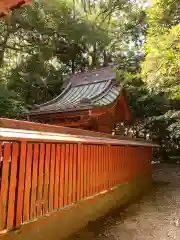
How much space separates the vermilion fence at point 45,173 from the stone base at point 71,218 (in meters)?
0.14

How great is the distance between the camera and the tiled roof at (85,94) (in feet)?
28.5

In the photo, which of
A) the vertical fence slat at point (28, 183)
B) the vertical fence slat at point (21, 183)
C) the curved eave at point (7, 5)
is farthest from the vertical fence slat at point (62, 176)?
the curved eave at point (7, 5)

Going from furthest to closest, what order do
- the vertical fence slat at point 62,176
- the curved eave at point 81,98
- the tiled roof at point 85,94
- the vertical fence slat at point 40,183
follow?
the tiled roof at point 85,94 → the curved eave at point 81,98 → the vertical fence slat at point 62,176 → the vertical fence slat at point 40,183

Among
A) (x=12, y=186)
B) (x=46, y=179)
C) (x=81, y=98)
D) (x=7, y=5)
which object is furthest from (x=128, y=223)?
(x=7, y=5)

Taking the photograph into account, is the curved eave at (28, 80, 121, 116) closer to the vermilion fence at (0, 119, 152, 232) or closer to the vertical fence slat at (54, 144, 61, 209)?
the vermilion fence at (0, 119, 152, 232)

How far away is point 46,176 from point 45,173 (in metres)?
0.06

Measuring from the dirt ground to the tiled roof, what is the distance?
3.51m

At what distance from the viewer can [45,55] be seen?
13.0 meters

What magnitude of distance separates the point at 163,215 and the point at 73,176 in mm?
3549

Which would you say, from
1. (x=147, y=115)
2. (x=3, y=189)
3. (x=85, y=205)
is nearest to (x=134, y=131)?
(x=147, y=115)

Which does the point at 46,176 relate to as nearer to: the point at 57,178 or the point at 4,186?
the point at 57,178

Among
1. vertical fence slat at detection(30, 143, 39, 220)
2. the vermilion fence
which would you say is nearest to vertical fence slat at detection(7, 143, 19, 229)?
the vermilion fence

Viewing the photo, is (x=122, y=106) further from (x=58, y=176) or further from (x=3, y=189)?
(x=3, y=189)

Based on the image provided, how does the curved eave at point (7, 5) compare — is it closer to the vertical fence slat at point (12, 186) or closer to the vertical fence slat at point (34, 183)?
the vertical fence slat at point (12, 186)
